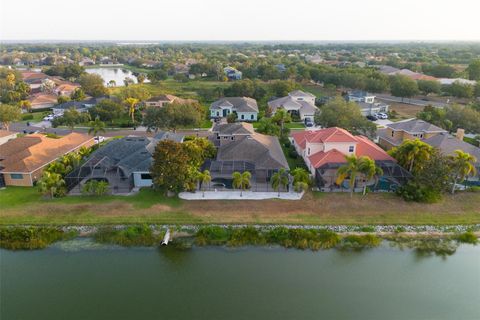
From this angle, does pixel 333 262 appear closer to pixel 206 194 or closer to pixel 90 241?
pixel 206 194

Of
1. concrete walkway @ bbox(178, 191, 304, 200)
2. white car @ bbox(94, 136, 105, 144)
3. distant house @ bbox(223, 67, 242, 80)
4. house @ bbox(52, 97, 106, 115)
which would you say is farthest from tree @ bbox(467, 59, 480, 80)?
white car @ bbox(94, 136, 105, 144)

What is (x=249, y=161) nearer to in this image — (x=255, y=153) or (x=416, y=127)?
(x=255, y=153)

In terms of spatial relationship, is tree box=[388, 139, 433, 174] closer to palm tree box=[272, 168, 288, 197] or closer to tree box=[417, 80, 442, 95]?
palm tree box=[272, 168, 288, 197]

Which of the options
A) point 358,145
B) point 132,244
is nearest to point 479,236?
point 358,145

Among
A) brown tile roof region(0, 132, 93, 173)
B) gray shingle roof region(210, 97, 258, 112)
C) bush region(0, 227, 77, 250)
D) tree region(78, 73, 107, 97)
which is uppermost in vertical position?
tree region(78, 73, 107, 97)

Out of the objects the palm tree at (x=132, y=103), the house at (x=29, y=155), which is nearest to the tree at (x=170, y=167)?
the house at (x=29, y=155)
